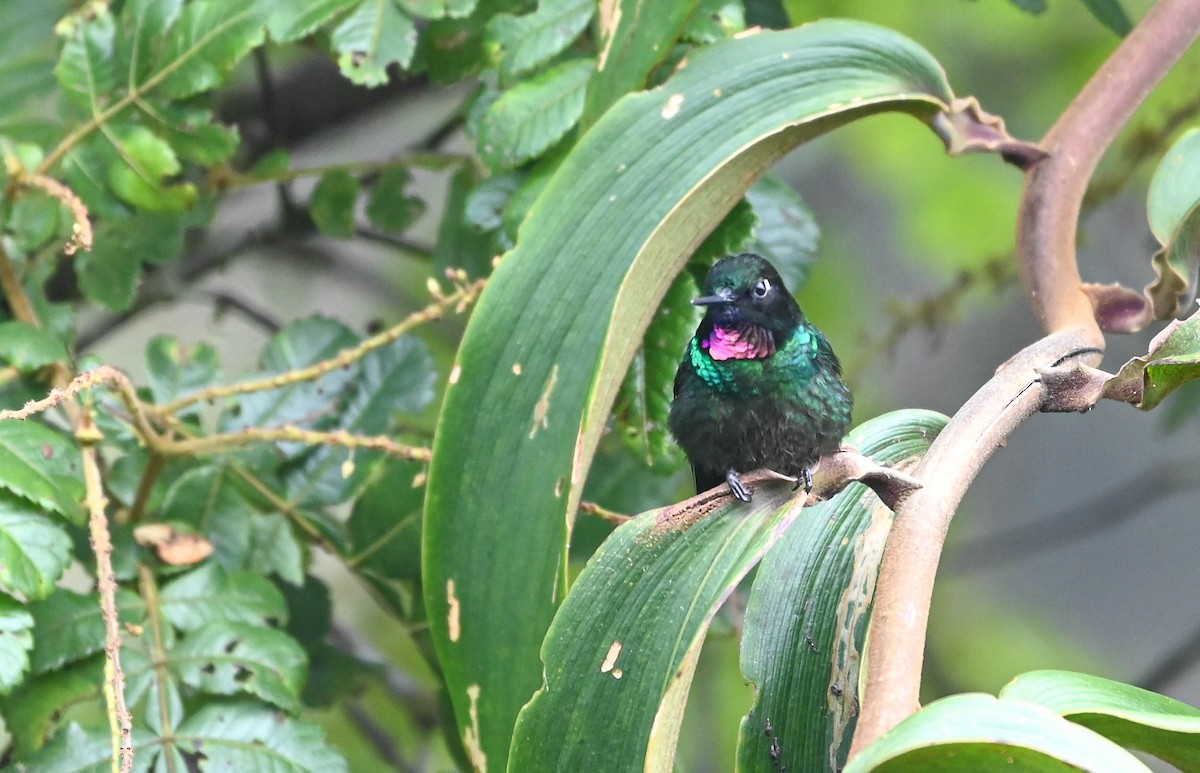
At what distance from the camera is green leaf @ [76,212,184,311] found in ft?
4.16

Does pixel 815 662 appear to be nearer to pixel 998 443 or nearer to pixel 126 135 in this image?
pixel 998 443

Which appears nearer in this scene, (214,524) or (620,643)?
(620,643)

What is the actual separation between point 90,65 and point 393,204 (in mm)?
Answer: 406

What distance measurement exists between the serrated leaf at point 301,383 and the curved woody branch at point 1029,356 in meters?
0.72

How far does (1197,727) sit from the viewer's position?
569mm

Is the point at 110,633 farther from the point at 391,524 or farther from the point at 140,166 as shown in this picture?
the point at 140,166

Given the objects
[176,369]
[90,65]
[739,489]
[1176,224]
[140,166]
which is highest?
[90,65]

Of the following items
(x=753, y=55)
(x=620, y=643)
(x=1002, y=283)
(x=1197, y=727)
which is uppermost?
(x=1002, y=283)

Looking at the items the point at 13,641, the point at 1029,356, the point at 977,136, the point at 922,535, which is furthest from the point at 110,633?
the point at 977,136

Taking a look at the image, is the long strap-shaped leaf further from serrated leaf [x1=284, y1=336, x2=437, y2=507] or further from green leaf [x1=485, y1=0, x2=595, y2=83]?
serrated leaf [x1=284, y1=336, x2=437, y2=507]

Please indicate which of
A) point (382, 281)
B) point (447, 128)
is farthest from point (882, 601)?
point (382, 281)

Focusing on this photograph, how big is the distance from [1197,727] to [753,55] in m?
0.61

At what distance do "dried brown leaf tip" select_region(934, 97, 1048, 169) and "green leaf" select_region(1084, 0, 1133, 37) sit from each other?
354 mm

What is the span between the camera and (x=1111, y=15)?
1279 millimetres
